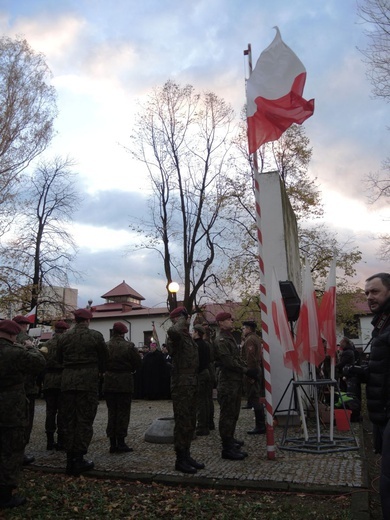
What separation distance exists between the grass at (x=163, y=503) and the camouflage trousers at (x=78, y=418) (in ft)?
2.09

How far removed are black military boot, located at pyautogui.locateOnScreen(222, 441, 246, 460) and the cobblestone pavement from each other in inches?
3.8

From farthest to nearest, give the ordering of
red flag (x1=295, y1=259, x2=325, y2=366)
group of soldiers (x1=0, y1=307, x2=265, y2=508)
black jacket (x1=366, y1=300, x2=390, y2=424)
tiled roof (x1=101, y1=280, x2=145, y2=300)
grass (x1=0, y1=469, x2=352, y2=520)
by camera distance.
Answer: tiled roof (x1=101, y1=280, x2=145, y2=300)
red flag (x1=295, y1=259, x2=325, y2=366)
group of soldiers (x1=0, y1=307, x2=265, y2=508)
grass (x1=0, y1=469, x2=352, y2=520)
black jacket (x1=366, y1=300, x2=390, y2=424)

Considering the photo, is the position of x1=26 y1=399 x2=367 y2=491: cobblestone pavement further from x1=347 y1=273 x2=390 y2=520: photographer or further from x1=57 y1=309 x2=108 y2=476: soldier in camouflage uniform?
x1=347 y1=273 x2=390 y2=520: photographer

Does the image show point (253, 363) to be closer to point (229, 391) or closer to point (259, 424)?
point (259, 424)

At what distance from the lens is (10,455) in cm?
Result: 510

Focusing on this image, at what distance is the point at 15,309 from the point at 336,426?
19.9m

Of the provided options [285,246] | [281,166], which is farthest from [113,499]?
[281,166]

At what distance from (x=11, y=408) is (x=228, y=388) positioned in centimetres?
313

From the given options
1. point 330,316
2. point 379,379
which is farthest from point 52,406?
point 379,379

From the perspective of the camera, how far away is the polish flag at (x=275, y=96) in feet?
25.3

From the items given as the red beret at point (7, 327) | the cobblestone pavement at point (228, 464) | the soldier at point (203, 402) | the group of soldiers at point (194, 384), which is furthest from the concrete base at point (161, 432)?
the red beret at point (7, 327)

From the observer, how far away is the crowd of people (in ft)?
13.4

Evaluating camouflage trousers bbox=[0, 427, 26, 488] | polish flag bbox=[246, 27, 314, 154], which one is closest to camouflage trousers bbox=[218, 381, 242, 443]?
camouflage trousers bbox=[0, 427, 26, 488]

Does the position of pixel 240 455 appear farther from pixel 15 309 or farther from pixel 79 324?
pixel 15 309
